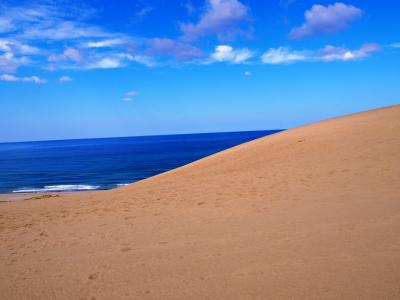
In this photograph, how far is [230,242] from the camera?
5.91 metres

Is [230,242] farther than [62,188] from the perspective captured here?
No

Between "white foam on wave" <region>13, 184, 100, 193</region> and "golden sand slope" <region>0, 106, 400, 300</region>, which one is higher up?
"golden sand slope" <region>0, 106, 400, 300</region>

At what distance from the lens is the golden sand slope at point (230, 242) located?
4.30m

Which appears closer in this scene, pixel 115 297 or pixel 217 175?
pixel 115 297

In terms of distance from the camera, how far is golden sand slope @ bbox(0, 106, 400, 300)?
4.30 m

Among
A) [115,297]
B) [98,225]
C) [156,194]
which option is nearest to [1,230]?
[98,225]

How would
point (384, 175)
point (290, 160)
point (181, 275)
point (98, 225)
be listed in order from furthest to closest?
point (290, 160) → point (384, 175) → point (98, 225) → point (181, 275)

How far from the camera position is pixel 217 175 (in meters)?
14.3

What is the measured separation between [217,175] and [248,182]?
9.71ft

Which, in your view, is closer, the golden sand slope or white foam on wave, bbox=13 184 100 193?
the golden sand slope

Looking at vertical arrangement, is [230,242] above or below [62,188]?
above

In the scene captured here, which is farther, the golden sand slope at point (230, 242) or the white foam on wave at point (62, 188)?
the white foam on wave at point (62, 188)

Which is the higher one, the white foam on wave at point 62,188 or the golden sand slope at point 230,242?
the golden sand slope at point 230,242

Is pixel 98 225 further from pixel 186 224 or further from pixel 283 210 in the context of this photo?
pixel 283 210
